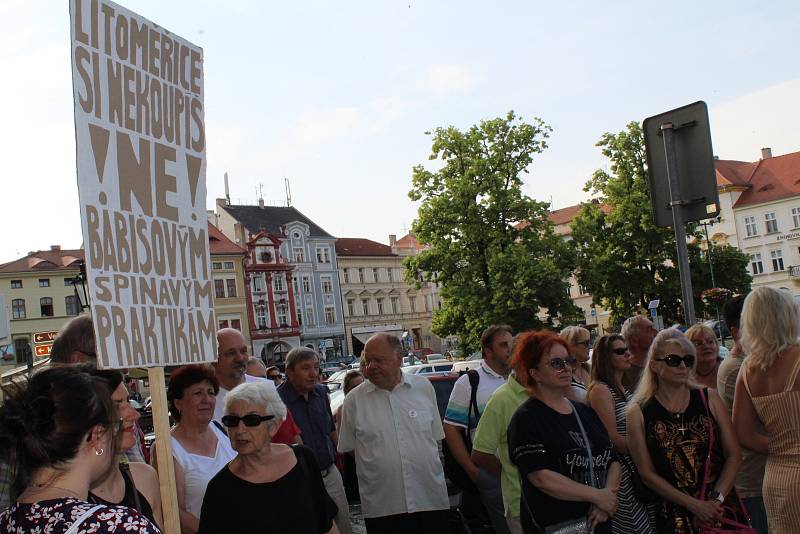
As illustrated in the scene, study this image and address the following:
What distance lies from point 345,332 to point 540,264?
52260 millimetres

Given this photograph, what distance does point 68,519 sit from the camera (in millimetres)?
2715

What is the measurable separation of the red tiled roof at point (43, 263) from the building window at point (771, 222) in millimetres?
56960

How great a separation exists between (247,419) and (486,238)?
40.6 metres

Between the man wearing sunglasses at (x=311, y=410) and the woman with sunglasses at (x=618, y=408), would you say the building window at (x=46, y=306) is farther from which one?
the woman with sunglasses at (x=618, y=408)

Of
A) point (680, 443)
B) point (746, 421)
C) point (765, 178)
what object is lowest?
point (680, 443)

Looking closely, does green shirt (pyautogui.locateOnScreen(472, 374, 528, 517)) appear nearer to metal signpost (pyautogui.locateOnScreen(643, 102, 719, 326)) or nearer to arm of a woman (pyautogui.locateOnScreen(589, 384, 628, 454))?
arm of a woman (pyautogui.locateOnScreen(589, 384, 628, 454))

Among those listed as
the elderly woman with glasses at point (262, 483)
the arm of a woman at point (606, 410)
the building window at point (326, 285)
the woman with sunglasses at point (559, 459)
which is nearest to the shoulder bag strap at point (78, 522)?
the elderly woman with glasses at point (262, 483)

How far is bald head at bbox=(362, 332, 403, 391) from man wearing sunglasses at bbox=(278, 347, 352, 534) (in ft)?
2.70

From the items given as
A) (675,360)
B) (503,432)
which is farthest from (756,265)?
(675,360)

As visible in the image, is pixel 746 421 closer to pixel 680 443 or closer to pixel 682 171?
pixel 680 443

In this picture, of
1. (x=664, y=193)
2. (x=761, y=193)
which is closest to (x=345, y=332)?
(x=761, y=193)

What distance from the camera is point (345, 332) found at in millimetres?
94125

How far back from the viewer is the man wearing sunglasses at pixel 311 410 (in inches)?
292

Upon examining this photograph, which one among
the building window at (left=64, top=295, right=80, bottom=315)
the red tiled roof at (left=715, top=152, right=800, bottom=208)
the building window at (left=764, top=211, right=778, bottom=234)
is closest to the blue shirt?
the building window at (left=64, top=295, right=80, bottom=315)
